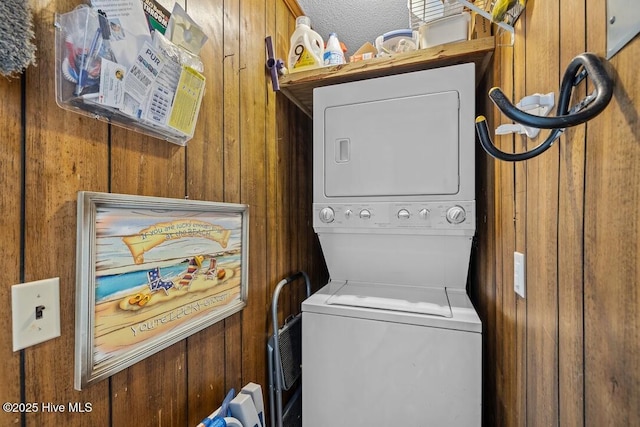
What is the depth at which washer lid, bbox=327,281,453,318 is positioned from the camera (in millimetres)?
1273

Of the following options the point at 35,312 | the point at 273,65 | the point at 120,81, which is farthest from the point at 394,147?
the point at 35,312

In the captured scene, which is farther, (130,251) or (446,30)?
(446,30)

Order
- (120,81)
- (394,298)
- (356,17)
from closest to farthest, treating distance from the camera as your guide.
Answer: (120,81), (394,298), (356,17)

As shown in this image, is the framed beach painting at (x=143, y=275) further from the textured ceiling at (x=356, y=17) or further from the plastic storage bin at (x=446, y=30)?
the textured ceiling at (x=356, y=17)

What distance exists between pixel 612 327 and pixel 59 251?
120cm

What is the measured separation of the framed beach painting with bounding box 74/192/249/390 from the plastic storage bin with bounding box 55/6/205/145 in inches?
9.4

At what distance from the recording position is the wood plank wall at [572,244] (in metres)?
0.46

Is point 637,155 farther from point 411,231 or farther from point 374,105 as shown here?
point 374,105

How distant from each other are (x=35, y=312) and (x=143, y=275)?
251 millimetres

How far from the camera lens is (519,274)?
3.15 feet

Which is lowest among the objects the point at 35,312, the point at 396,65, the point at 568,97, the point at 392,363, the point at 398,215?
the point at 392,363

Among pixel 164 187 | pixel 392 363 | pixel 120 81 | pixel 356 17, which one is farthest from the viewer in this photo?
pixel 356 17

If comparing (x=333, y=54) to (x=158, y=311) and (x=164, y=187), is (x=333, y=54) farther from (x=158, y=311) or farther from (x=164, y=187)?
(x=158, y=311)

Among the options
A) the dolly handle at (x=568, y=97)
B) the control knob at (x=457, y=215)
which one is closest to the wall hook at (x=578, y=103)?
the dolly handle at (x=568, y=97)
